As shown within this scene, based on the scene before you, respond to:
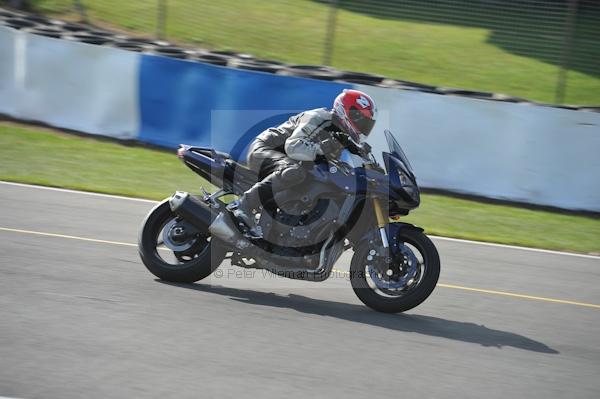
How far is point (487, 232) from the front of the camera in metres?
10.5

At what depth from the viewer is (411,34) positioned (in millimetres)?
15453

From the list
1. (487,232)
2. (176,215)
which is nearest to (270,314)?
(176,215)

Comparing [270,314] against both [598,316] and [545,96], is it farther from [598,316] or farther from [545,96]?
[545,96]

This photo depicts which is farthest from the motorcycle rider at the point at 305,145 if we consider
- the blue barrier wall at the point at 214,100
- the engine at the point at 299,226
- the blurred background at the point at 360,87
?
the blue barrier wall at the point at 214,100

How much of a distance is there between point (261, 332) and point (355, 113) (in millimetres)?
1800

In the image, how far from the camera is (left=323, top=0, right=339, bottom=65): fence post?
13914mm

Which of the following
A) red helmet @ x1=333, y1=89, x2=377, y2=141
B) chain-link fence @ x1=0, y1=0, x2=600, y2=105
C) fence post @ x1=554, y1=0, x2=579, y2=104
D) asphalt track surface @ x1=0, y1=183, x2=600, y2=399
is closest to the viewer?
asphalt track surface @ x1=0, y1=183, x2=600, y2=399

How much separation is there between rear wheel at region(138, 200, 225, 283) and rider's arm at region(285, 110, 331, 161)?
1019mm

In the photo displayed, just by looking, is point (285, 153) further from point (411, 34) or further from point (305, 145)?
point (411, 34)

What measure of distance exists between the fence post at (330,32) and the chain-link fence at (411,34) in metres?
0.02

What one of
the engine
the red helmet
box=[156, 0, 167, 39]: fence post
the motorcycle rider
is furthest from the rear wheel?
box=[156, 0, 167, 39]: fence post

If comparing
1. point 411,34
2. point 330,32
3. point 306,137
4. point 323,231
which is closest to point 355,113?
point 306,137

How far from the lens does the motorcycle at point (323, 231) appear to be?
6.44m

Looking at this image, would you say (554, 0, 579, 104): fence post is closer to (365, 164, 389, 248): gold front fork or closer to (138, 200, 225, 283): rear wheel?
(365, 164, 389, 248): gold front fork
